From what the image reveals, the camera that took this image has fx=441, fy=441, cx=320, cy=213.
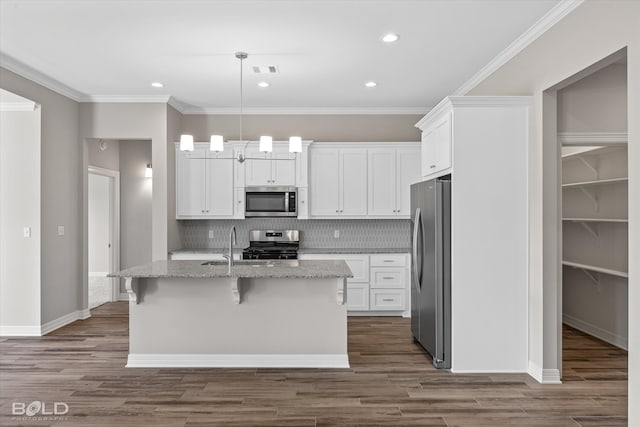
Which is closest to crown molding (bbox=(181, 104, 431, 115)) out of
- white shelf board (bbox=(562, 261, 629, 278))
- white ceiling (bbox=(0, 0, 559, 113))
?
white ceiling (bbox=(0, 0, 559, 113))

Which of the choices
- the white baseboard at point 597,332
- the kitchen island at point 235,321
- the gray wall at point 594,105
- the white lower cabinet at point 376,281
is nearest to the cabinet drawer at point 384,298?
the white lower cabinet at point 376,281

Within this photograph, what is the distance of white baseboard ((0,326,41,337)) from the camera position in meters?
4.85

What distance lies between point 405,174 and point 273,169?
178 cm

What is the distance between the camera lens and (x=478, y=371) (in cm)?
373

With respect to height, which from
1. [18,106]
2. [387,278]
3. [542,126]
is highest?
[18,106]

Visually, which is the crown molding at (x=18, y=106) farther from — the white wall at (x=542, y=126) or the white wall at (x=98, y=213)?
the white wall at (x=542, y=126)

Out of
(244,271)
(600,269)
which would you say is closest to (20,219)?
(244,271)

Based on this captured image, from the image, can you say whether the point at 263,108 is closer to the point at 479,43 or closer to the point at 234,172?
the point at 234,172

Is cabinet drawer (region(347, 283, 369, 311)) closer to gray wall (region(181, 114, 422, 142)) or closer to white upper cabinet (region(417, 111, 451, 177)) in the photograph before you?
white upper cabinet (region(417, 111, 451, 177))

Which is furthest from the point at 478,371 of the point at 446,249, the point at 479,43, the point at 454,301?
the point at 479,43

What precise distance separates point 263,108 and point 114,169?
8.43 ft

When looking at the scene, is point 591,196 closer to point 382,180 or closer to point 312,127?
point 382,180

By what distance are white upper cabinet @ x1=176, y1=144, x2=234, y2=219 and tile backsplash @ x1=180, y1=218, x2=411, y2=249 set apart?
377 millimetres

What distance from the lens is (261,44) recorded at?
12.9ft
